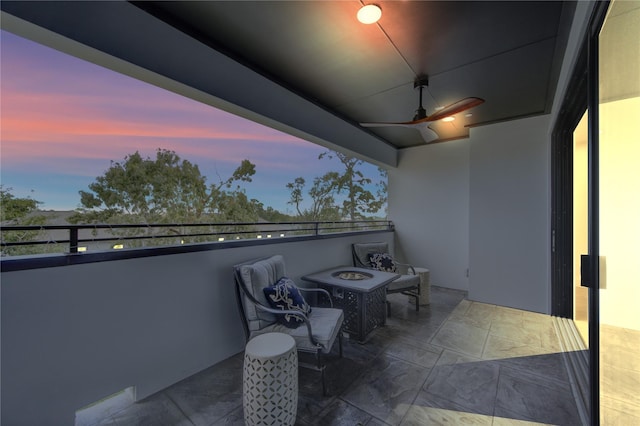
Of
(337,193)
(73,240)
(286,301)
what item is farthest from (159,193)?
(337,193)

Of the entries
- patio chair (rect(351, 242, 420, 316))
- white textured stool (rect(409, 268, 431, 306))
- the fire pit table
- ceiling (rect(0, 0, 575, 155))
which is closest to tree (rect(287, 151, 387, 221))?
patio chair (rect(351, 242, 420, 316))

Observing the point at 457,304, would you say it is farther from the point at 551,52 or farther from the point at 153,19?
the point at 153,19

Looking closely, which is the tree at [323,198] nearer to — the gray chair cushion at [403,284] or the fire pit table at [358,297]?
the gray chair cushion at [403,284]

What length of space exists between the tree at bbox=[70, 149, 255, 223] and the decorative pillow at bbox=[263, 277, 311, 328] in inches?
127

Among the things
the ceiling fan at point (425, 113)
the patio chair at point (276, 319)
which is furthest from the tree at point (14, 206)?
the ceiling fan at point (425, 113)

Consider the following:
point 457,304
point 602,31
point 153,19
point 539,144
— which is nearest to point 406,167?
point 539,144

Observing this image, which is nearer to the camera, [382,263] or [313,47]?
[313,47]

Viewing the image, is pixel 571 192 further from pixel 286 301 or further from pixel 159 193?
pixel 159 193

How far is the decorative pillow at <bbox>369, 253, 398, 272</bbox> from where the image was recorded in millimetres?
3658

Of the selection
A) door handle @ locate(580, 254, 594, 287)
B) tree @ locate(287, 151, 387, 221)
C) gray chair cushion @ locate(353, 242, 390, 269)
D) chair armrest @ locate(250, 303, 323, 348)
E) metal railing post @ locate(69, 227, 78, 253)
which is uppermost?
tree @ locate(287, 151, 387, 221)

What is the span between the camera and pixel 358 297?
257cm

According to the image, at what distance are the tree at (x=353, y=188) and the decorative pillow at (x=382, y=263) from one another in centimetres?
275

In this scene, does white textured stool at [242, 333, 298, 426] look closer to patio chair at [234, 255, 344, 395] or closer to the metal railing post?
patio chair at [234, 255, 344, 395]

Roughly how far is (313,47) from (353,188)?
4669 mm
